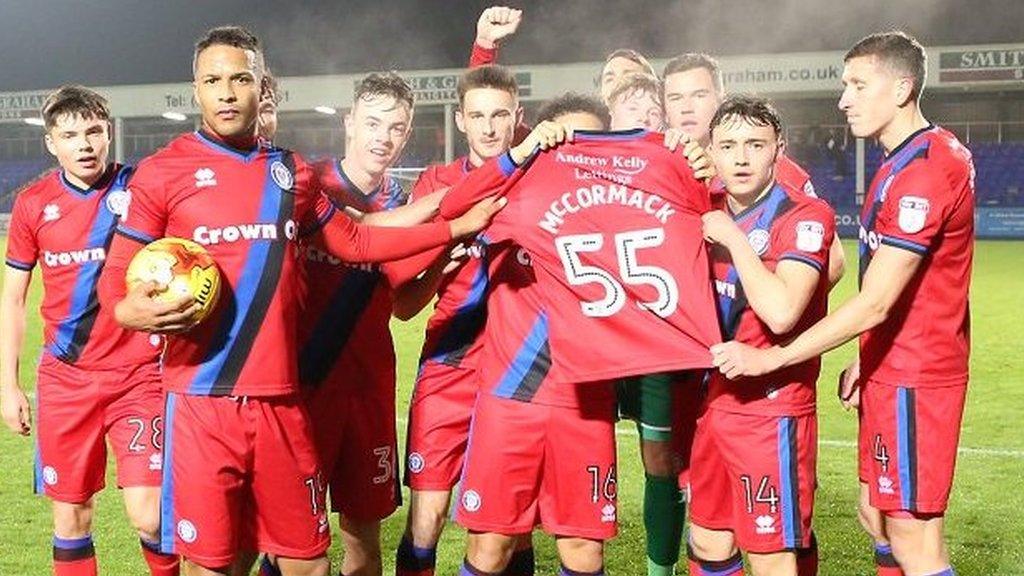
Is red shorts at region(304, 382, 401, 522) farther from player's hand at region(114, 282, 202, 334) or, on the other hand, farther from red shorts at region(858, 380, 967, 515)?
red shorts at region(858, 380, 967, 515)

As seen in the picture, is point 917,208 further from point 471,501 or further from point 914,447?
point 471,501

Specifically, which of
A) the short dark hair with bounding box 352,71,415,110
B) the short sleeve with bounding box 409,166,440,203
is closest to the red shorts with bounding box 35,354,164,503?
the short sleeve with bounding box 409,166,440,203

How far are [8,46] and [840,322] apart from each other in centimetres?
3823

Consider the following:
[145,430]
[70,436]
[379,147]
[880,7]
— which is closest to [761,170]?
[379,147]

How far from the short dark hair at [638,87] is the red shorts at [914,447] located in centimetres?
153

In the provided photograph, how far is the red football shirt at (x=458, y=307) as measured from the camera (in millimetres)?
4023

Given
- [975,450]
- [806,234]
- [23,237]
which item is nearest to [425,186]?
[806,234]

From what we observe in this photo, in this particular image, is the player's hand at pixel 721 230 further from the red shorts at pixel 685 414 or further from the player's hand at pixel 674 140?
the red shorts at pixel 685 414

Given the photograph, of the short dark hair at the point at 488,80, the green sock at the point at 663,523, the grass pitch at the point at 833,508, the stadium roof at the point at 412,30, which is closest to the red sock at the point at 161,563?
the grass pitch at the point at 833,508

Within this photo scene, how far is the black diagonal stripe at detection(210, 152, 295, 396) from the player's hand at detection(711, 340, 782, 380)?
A: 1254 millimetres

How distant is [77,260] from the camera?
411 centimetres

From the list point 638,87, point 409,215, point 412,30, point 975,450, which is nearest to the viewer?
point 409,215

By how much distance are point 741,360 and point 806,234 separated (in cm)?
41

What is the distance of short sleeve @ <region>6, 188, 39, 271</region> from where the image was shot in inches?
164
